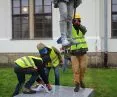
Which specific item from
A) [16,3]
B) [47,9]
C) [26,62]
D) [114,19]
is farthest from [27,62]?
[16,3]

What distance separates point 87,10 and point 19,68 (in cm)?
1050

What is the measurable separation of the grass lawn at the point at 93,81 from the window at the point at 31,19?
120 inches

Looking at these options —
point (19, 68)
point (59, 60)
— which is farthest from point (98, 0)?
point (19, 68)

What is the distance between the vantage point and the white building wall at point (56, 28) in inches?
861

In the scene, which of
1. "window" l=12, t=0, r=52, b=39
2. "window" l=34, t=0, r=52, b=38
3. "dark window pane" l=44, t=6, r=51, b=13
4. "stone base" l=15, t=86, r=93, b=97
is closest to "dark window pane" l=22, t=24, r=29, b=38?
"window" l=12, t=0, r=52, b=39

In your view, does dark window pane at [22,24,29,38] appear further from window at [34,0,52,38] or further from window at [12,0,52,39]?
window at [34,0,52,38]

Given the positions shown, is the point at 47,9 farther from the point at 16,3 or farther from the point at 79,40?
the point at 79,40

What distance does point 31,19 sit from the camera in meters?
22.7

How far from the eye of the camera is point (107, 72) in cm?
1970

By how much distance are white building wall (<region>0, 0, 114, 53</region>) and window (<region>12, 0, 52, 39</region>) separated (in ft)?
0.91

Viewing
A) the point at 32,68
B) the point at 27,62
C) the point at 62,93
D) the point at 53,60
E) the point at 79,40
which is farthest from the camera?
the point at 53,60

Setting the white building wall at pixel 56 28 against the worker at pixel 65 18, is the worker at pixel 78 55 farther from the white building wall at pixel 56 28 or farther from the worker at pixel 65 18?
the white building wall at pixel 56 28

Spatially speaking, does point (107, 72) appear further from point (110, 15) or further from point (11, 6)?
point (11, 6)

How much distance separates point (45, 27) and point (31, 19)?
0.70 metres
